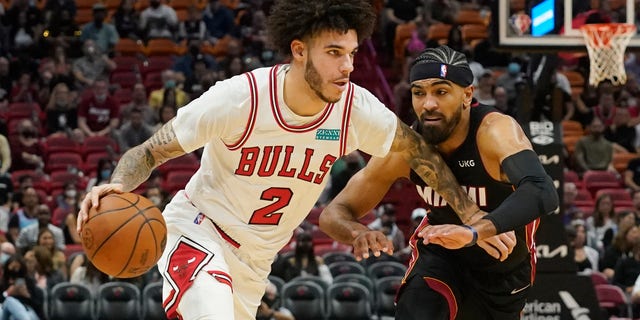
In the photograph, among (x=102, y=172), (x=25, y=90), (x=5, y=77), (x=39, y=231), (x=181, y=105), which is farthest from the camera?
(x=5, y=77)

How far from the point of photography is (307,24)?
520 cm

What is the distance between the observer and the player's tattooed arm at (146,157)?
5027 mm

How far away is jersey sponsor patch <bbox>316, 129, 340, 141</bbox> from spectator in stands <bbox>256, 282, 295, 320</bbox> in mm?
5975

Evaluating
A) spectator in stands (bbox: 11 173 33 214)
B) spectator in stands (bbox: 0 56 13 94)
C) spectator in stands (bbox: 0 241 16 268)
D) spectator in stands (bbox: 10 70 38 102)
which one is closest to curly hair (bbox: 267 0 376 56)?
spectator in stands (bbox: 0 241 16 268)

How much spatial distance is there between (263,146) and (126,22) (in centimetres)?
1427

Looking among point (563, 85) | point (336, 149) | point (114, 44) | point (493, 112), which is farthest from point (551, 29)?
point (114, 44)

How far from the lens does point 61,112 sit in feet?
53.5

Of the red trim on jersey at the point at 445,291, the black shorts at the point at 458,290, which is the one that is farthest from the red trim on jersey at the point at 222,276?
the red trim on jersey at the point at 445,291

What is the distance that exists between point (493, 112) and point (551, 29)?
4.71 metres

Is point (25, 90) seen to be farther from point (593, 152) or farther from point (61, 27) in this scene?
point (593, 152)

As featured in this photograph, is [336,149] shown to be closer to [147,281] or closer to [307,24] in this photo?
[307,24]

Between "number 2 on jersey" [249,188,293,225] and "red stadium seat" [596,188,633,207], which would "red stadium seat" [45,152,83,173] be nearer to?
"red stadium seat" [596,188,633,207]

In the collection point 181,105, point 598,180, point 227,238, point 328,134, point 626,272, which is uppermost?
point 328,134

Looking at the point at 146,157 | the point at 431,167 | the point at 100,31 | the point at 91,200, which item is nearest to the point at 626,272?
the point at 431,167
